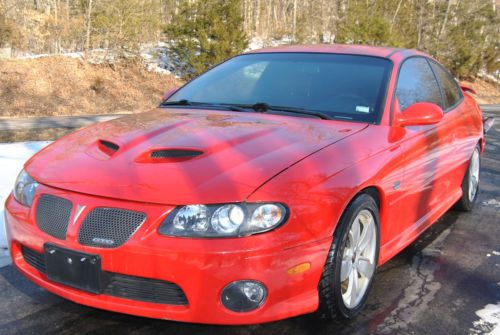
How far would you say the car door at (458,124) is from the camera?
4324 millimetres

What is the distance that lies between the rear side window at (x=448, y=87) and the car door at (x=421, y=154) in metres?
0.18

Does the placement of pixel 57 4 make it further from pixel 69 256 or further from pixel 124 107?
pixel 69 256

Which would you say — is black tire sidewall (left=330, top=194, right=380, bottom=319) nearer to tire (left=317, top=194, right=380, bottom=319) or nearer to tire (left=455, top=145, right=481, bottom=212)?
tire (left=317, top=194, right=380, bottom=319)

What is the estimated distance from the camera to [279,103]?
3.55 meters

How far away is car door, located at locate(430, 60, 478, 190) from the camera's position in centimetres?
432

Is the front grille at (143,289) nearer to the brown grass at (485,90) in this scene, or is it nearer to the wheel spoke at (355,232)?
the wheel spoke at (355,232)

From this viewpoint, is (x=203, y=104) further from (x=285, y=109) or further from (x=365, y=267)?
(x=365, y=267)

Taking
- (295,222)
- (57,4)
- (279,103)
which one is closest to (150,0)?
(57,4)

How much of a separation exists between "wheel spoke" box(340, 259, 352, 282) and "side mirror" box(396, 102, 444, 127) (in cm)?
103

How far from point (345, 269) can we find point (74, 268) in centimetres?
139

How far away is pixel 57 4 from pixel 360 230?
28.9 metres

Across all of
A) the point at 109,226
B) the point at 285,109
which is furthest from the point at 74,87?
the point at 109,226

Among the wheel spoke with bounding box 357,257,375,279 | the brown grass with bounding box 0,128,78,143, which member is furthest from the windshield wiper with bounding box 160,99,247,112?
the brown grass with bounding box 0,128,78,143

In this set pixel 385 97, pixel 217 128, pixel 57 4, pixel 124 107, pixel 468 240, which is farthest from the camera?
pixel 57 4
